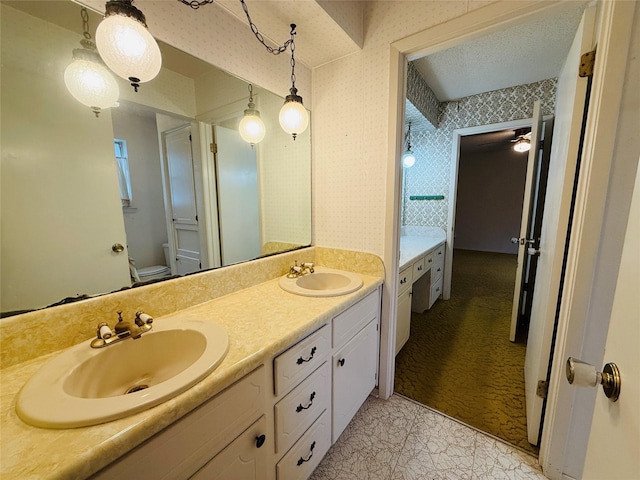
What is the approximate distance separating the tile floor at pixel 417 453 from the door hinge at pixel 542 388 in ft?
1.06

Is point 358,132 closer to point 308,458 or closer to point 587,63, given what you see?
point 587,63

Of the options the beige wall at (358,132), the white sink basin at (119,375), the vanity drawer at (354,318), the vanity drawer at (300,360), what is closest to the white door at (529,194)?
the beige wall at (358,132)

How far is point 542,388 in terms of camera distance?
3.84ft

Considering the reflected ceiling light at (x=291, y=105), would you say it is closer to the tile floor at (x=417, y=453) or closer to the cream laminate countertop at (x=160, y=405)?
the cream laminate countertop at (x=160, y=405)

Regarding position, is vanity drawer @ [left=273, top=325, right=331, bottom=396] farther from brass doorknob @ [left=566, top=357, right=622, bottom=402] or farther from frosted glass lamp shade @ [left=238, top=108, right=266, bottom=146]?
frosted glass lamp shade @ [left=238, top=108, right=266, bottom=146]

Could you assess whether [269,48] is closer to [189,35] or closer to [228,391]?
[189,35]

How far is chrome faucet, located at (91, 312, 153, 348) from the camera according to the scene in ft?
2.39

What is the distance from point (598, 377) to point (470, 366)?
5.39 feet

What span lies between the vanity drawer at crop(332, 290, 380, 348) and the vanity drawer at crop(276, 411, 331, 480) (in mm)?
337

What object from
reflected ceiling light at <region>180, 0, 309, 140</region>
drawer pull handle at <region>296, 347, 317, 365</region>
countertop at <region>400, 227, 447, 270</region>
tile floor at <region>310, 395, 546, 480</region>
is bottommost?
tile floor at <region>310, 395, 546, 480</region>

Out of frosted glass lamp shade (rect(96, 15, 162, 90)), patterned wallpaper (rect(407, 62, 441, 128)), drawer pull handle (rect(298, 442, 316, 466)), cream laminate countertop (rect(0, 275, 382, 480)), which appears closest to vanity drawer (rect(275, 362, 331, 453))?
drawer pull handle (rect(298, 442, 316, 466))

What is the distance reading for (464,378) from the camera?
1740 millimetres

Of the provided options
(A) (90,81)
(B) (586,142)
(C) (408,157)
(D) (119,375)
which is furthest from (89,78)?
(C) (408,157)

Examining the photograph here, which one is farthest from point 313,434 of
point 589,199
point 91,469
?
point 589,199
